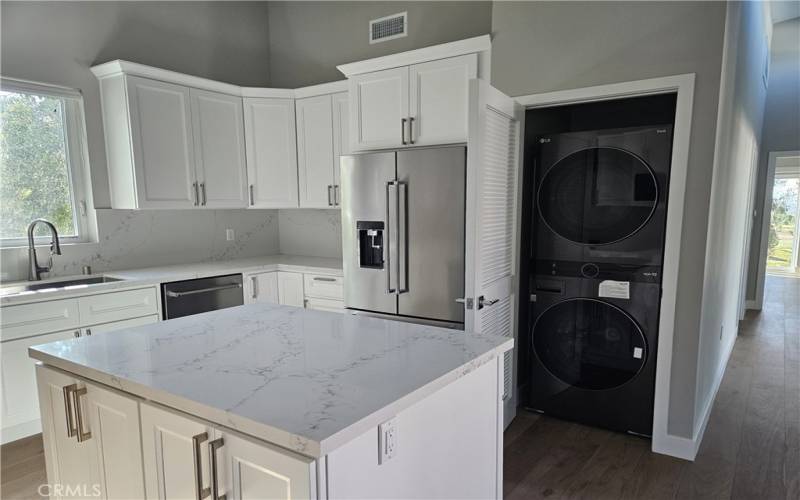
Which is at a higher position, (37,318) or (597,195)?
(597,195)

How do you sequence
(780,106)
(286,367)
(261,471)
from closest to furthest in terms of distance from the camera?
(261,471) → (286,367) → (780,106)

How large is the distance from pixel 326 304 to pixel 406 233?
3.98 ft

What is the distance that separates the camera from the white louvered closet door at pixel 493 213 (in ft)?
7.13

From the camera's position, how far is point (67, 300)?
2730mm

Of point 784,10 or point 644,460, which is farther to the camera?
point 784,10

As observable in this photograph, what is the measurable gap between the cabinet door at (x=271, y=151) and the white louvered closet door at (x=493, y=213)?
2047 millimetres

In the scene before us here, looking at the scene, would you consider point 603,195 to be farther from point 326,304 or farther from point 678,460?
point 326,304

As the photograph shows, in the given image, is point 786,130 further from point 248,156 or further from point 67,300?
point 67,300

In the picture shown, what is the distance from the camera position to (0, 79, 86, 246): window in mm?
3025

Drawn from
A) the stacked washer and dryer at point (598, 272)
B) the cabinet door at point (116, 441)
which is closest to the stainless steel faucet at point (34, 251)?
the cabinet door at point (116, 441)

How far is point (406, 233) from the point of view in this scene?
278cm

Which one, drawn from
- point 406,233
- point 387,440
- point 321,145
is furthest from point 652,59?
point 321,145

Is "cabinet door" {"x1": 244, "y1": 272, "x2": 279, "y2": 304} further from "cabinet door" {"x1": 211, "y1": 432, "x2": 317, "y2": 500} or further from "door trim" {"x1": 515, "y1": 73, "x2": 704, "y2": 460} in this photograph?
"cabinet door" {"x1": 211, "y1": 432, "x2": 317, "y2": 500}

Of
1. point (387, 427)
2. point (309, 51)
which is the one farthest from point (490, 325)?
point (309, 51)
